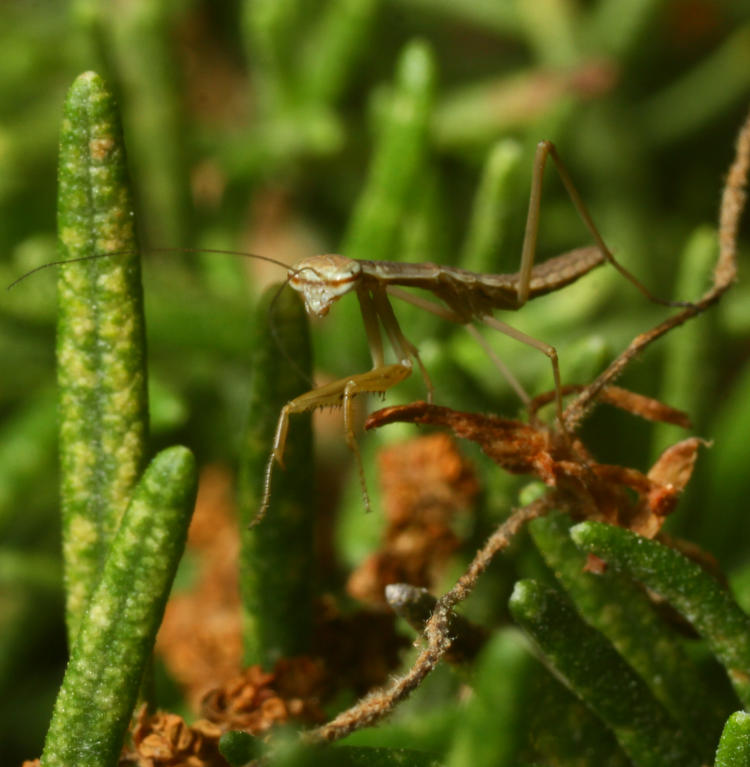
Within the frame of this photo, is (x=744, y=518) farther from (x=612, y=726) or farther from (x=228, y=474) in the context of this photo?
(x=228, y=474)

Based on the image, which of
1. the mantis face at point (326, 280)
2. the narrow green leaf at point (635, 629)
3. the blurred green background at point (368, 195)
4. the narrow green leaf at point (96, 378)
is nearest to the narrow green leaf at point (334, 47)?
the blurred green background at point (368, 195)

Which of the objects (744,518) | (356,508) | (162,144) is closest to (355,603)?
(356,508)

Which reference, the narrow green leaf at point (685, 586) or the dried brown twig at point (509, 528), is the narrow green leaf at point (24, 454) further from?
the narrow green leaf at point (685, 586)

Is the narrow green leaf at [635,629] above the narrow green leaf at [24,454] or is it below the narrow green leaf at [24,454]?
below

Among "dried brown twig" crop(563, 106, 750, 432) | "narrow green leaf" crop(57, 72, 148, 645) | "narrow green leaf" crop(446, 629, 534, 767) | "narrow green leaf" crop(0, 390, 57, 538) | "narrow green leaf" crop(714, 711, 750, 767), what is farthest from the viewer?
"narrow green leaf" crop(0, 390, 57, 538)

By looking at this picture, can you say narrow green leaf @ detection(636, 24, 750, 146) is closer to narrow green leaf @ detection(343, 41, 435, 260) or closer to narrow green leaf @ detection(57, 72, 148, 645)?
narrow green leaf @ detection(343, 41, 435, 260)

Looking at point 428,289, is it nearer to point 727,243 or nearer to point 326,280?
point 326,280

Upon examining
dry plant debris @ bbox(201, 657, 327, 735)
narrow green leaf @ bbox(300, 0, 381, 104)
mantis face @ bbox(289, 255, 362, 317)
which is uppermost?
narrow green leaf @ bbox(300, 0, 381, 104)

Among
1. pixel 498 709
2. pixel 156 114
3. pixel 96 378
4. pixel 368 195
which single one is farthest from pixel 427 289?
pixel 498 709

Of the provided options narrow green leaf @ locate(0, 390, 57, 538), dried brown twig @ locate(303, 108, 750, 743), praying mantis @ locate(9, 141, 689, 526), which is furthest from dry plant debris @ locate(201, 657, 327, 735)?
narrow green leaf @ locate(0, 390, 57, 538)
